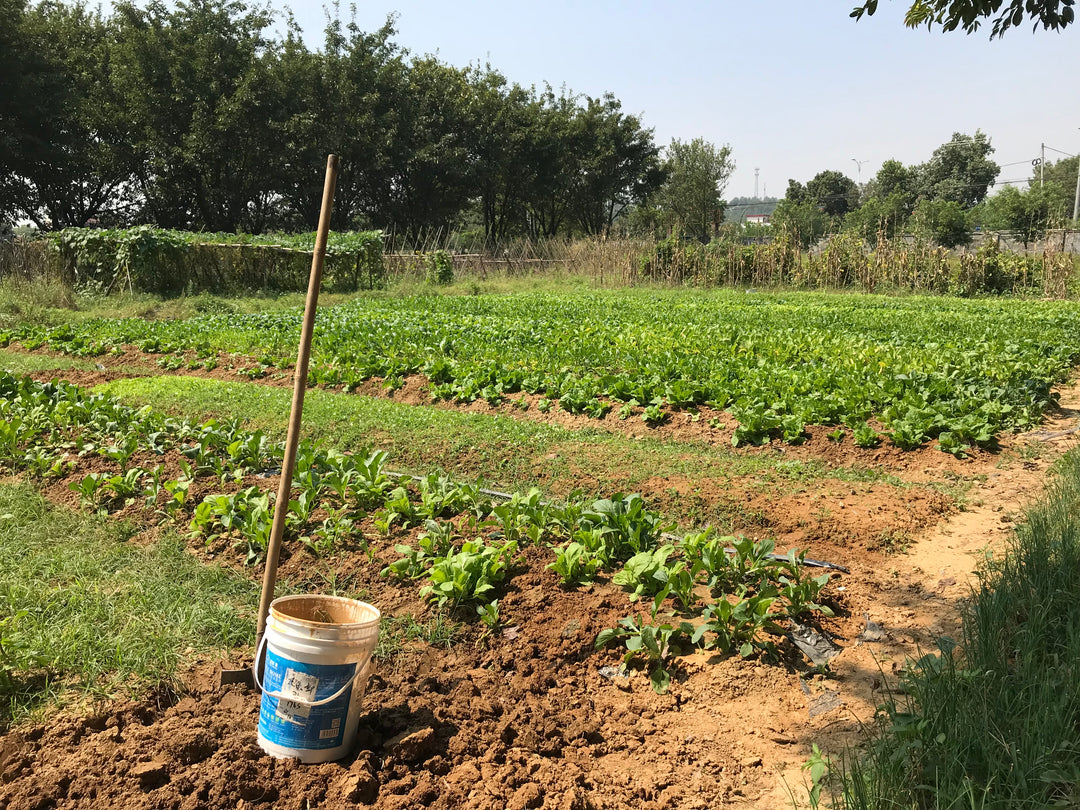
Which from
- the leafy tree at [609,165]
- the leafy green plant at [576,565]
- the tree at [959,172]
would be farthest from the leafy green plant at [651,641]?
the tree at [959,172]

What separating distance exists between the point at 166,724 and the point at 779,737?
2.65 m

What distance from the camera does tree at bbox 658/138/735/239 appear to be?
55812mm

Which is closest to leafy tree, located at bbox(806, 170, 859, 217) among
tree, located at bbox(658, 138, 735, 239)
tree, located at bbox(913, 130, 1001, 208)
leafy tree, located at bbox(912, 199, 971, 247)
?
tree, located at bbox(913, 130, 1001, 208)

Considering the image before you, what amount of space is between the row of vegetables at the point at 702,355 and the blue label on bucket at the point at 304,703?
6.36 meters

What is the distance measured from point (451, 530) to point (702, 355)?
7361 millimetres

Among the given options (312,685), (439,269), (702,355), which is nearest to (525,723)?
(312,685)

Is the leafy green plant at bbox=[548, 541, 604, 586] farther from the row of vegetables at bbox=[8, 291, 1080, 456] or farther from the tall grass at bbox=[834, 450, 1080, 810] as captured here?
the row of vegetables at bbox=[8, 291, 1080, 456]

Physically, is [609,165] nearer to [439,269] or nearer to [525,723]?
[439,269]

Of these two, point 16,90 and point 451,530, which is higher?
point 16,90

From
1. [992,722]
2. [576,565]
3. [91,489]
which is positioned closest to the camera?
[992,722]

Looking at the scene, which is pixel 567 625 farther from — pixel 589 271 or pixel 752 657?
pixel 589 271

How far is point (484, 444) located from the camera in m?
8.00

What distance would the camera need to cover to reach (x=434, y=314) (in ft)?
59.3

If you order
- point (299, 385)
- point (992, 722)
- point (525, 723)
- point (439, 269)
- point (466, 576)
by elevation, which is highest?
point (439, 269)
